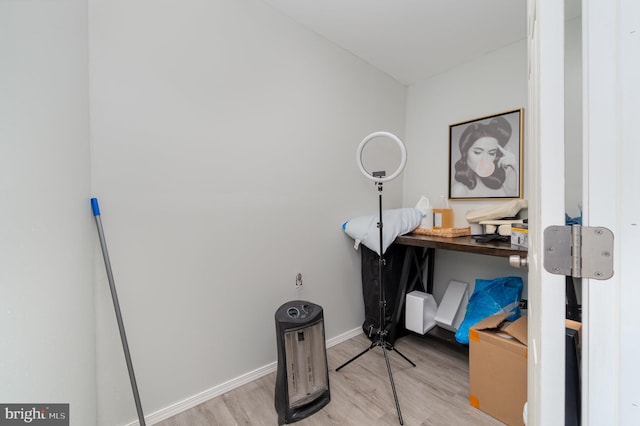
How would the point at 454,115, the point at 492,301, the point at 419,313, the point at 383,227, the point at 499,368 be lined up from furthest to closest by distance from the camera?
the point at 454,115, the point at 419,313, the point at 383,227, the point at 492,301, the point at 499,368

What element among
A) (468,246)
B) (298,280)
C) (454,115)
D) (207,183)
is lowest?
(298,280)

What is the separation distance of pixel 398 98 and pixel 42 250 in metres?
2.86

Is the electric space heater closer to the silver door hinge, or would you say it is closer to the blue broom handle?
the blue broom handle

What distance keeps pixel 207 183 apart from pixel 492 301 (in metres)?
2.07

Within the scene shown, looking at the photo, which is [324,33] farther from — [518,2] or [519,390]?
[519,390]

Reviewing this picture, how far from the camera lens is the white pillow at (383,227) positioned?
2.03 m

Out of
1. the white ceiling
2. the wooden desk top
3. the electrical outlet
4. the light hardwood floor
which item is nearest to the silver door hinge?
the wooden desk top

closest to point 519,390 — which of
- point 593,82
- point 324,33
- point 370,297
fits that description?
point 370,297

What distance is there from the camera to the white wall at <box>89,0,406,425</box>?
1324 mm

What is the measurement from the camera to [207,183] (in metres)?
1.59

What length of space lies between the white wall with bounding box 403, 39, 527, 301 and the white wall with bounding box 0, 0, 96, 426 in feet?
8.49

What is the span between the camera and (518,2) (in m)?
1.75

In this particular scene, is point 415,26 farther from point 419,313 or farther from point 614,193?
point 419,313

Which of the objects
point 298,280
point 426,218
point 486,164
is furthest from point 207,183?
point 486,164
